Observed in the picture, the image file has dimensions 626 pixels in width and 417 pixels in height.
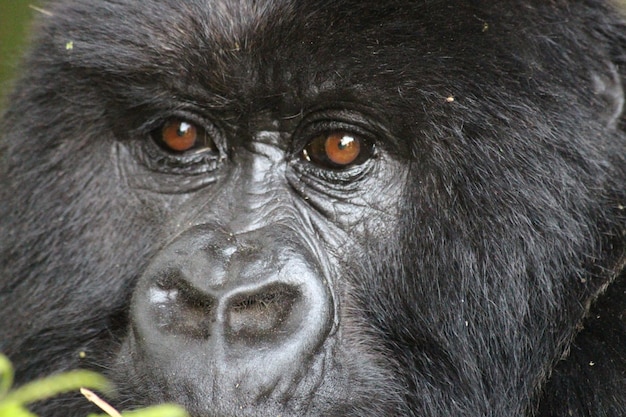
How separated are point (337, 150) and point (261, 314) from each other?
66 cm

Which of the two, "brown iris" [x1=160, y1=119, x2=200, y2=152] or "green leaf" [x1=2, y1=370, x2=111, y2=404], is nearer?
"green leaf" [x1=2, y1=370, x2=111, y2=404]

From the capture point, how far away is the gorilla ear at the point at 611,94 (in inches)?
131

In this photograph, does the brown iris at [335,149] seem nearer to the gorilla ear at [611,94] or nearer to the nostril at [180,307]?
the nostril at [180,307]

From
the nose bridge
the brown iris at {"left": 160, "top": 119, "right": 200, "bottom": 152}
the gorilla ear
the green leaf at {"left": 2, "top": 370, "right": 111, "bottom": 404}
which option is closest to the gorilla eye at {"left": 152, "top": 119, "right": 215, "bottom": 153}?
the brown iris at {"left": 160, "top": 119, "right": 200, "bottom": 152}

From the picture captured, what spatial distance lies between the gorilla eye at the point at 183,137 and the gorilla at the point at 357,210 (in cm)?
1

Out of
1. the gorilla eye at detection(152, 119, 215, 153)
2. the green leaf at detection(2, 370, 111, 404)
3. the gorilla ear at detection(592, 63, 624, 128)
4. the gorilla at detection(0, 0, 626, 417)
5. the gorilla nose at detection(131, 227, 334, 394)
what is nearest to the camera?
the gorilla nose at detection(131, 227, 334, 394)

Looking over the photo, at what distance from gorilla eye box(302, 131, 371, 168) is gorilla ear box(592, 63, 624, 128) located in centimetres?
84

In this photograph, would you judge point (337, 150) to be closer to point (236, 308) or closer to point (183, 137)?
point (183, 137)

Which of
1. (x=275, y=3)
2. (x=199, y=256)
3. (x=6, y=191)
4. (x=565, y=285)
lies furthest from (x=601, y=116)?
(x=6, y=191)

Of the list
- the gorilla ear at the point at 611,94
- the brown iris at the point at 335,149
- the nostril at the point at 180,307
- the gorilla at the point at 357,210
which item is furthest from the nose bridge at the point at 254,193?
the gorilla ear at the point at 611,94

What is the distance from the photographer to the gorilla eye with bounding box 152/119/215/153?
3.43 metres

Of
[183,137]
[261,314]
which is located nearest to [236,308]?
[261,314]

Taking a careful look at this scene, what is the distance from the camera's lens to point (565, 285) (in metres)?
3.23

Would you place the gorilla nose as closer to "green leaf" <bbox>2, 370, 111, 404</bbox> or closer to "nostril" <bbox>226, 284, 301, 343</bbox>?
"nostril" <bbox>226, 284, 301, 343</bbox>
